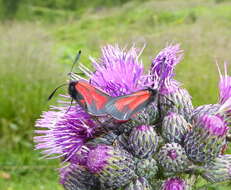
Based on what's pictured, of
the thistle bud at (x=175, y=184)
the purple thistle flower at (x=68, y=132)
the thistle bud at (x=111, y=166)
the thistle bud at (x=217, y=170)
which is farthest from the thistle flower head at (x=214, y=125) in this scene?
the purple thistle flower at (x=68, y=132)

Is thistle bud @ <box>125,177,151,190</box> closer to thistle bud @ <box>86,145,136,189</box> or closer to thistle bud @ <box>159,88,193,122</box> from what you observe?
thistle bud @ <box>86,145,136,189</box>

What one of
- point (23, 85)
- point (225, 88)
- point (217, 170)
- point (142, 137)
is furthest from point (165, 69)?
point (23, 85)

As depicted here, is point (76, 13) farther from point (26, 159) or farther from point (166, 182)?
point (166, 182)

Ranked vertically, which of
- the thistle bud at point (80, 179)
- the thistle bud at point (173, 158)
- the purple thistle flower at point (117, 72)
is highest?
the purple thistle flower at point (117, 72)

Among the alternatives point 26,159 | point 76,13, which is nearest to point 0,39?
point 26,159

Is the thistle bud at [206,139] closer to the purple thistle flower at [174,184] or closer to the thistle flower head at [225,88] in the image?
the purple thistle flower at [174,184]

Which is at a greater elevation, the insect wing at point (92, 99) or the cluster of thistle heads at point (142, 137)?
the insect wing at point (92, 99)

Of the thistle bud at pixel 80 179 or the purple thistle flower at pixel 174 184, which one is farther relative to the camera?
the thistle bud at pixel 80 179

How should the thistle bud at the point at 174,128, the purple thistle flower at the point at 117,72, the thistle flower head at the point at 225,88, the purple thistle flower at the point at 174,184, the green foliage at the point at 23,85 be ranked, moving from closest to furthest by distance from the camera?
1. the purple thistle flower at the point at 174,184
2. the thistle bud at the point at 174,128
3. the purple thistle flower at the point at 117,72
4. the thistle flower head at the point at 225,88
5. the green foliage at the point at 23,85
